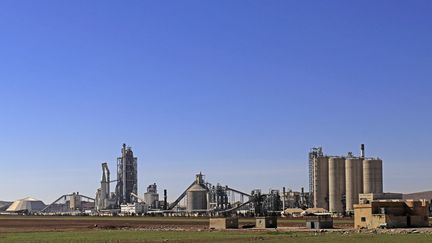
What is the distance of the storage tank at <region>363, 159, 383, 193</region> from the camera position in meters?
187

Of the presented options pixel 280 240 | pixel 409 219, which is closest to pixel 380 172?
pixel 409 219

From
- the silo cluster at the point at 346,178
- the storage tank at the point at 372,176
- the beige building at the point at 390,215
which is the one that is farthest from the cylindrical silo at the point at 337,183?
the beige building at the point at 390,215

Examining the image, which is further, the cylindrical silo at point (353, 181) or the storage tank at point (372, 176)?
the cylindrical silo at point (353, 181)

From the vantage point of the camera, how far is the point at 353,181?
190 metres

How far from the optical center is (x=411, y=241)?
186ft

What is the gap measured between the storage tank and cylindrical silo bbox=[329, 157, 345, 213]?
672cm

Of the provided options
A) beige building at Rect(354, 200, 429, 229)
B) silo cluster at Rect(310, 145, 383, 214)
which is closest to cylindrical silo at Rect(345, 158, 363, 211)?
silo cluster at Rect(310, 145, 383, 214)

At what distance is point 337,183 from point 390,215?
105 m

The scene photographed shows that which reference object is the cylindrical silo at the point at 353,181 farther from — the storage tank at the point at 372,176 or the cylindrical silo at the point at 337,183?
the cylindrical silo at the point at 337,183

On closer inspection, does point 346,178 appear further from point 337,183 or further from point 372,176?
point 372,176

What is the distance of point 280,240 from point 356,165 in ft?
434

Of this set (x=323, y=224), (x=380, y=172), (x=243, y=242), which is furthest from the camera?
(x=380, y=172)

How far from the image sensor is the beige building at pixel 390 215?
8894 cm

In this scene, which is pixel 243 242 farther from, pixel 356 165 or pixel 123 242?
pixel 356 165
